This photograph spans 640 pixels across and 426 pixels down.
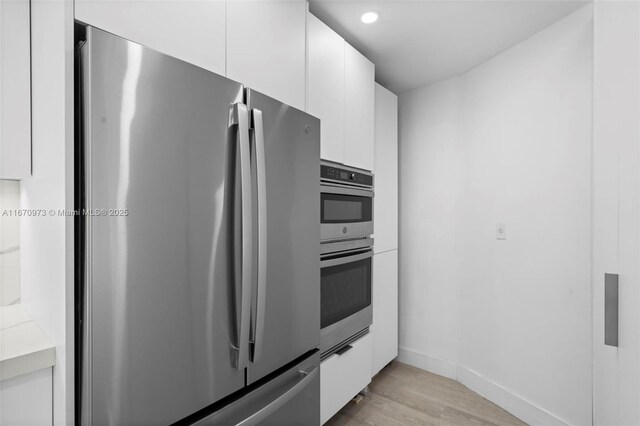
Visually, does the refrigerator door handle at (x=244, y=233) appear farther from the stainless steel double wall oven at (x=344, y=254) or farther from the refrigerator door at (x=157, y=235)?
the stainless steel double wall oven at (x=344, y=254)

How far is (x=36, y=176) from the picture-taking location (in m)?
0.98

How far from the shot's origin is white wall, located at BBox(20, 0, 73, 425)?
2.54ft

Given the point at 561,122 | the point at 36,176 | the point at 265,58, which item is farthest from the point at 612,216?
the point at 36,176

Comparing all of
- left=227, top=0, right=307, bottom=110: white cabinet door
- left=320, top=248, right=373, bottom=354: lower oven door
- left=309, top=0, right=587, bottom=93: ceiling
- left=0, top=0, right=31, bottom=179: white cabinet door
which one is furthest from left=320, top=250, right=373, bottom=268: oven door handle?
left=309, top=0, right=587, bottom=93: ceiling

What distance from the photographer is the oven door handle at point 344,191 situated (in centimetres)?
171

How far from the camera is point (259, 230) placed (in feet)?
3.53

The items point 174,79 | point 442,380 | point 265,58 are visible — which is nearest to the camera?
point 174,79

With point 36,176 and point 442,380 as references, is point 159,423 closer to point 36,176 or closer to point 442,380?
point 36,176

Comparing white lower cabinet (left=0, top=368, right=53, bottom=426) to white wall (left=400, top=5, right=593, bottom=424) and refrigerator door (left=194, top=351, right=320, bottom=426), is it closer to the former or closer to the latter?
refrigerator door (left=194, top=351, right=320, bottom=426)

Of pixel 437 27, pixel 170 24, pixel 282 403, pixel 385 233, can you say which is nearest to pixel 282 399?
pixel 282 403

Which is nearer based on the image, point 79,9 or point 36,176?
point 79,9

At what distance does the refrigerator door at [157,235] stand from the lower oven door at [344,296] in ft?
2.33

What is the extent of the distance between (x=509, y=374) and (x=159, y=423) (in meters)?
2.22

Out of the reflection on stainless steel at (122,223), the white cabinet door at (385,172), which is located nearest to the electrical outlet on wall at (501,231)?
the white cabinet door at (385,172)
